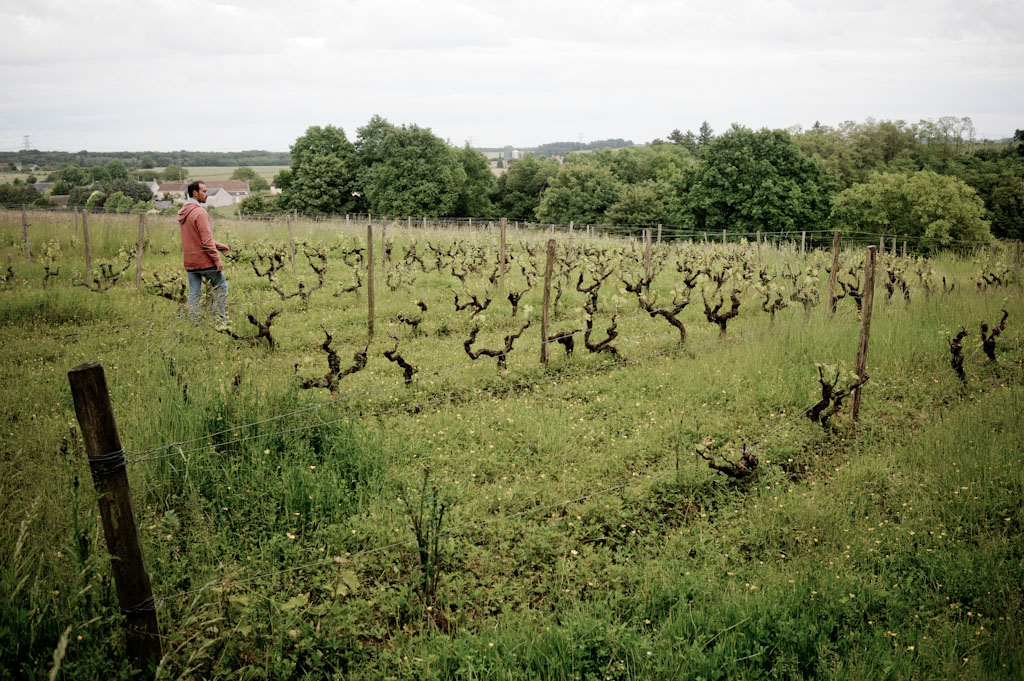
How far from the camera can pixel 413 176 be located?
49281 mm

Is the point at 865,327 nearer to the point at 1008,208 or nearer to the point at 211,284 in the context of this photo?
the point at 211,284

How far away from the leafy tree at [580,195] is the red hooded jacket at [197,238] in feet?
157

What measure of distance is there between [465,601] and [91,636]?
81.7 inches

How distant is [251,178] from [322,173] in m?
76.5

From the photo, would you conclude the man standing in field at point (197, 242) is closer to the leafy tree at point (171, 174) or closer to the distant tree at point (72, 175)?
the distant tree at point (72, 175)

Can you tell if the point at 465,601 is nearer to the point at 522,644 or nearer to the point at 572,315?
the point at 522,644

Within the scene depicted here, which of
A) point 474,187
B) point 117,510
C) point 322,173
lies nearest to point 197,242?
point 117,510

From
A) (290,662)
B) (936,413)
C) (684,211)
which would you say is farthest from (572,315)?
(684,211)

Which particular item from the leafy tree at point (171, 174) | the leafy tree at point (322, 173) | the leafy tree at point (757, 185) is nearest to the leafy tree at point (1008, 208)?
the leafy tree at point (757, 185)

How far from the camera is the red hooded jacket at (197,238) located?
30.5 feet

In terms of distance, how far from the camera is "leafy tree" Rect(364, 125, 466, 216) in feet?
160

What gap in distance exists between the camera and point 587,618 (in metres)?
3.60

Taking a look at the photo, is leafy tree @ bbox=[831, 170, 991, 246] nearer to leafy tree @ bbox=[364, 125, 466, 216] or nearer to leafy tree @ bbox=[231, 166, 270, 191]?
leafy tree @ bbox=[364, 125, 466, 216]

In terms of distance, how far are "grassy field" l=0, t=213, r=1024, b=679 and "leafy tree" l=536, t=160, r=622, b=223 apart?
48.2 metres
